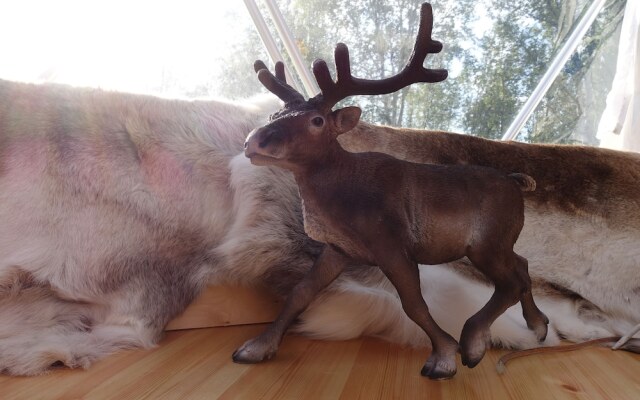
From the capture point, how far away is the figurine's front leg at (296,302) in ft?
2.66

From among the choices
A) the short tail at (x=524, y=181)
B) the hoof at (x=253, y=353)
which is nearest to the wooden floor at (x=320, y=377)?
the hoof at (x=253, y=353)

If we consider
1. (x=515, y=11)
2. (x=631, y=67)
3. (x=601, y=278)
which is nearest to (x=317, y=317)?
(x=601, y=278)

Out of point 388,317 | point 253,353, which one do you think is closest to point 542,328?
point 388,317

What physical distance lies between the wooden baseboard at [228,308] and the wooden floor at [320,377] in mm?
70

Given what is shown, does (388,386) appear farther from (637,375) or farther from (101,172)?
(101,172)

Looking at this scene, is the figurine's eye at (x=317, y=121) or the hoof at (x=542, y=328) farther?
the hoof at (x=542, y=328)

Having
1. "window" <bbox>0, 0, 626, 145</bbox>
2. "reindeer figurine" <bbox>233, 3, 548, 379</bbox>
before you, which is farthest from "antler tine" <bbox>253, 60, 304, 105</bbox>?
"window" <bbox>0, 0, 626, 145</bbox>

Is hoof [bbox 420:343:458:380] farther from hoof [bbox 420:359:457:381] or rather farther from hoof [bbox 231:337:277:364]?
hoof [bbox 231:337:277:364]

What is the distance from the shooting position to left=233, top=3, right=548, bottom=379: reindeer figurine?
71 cm

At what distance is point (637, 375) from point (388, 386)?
0.42 metres

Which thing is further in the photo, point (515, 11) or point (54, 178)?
point (515, 11)

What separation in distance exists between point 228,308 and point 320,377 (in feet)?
1.05

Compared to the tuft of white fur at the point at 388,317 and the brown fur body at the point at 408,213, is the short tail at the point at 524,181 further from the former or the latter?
the tuft of white fur at the point at 388,317

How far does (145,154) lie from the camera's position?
101 centimetres
